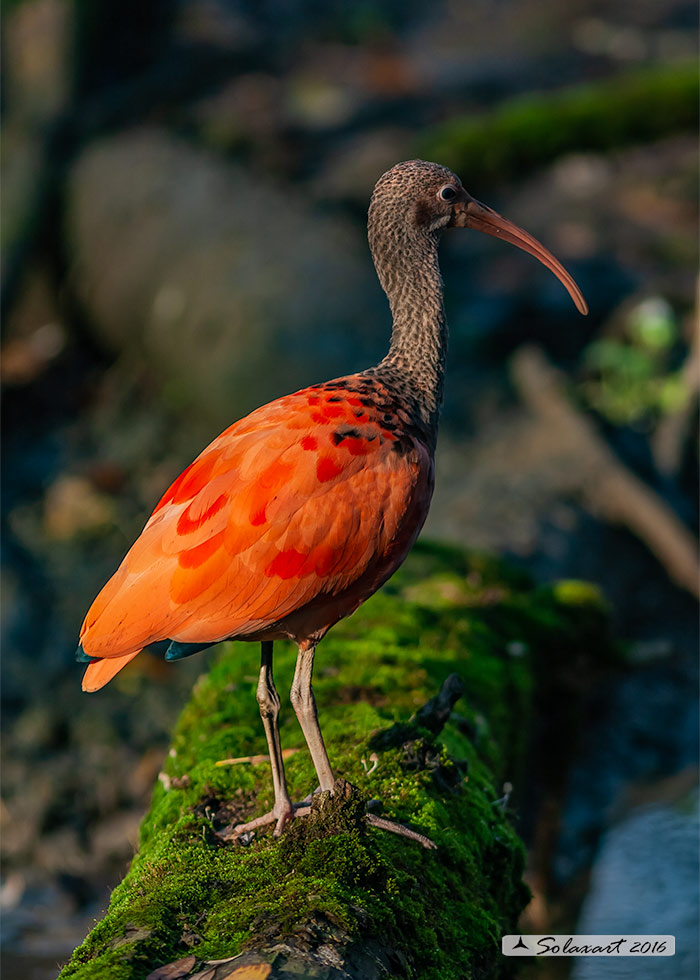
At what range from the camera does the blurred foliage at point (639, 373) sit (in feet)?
32.9

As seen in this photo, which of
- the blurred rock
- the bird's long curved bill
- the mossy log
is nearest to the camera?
the mossy log

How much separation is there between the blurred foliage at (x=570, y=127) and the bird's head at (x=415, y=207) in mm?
6856

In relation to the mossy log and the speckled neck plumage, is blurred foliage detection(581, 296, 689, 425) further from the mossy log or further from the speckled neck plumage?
the speckled neck plumage

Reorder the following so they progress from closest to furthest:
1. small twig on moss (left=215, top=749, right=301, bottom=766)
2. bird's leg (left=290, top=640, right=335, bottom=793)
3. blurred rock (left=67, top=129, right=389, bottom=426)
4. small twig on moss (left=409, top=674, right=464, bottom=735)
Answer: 1. bird's leg (left=290, top=640, right=335, bottom=793)
2. small twig on moss (left=409, top=674, right=464, bottom=735)
3. small twig on moss (left=215, top=749, right=301, bottom=766)
4. blurred rock (left=67, top=129, right=389, bottom=426)

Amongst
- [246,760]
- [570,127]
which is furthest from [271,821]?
[570,127]

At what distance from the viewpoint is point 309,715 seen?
12.7ft

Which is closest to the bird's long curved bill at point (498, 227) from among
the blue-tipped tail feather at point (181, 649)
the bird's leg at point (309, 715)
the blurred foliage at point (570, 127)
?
the bird's leg at point (309, 715)

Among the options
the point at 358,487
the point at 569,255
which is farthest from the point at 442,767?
the point at 569,255

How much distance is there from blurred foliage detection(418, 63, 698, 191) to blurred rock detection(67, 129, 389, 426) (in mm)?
1352

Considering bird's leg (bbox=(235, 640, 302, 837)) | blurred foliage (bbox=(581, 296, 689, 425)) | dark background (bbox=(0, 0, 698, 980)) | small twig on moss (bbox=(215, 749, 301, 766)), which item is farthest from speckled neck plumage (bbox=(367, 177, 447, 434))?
blurred foliage (bbox=(581, 296, 689, 425))

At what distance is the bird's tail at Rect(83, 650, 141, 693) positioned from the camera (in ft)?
12.4

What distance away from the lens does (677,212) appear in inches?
501

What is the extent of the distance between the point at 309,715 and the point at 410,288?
6.07ft

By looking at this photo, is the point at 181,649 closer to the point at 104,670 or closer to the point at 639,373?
the point at 104,670
